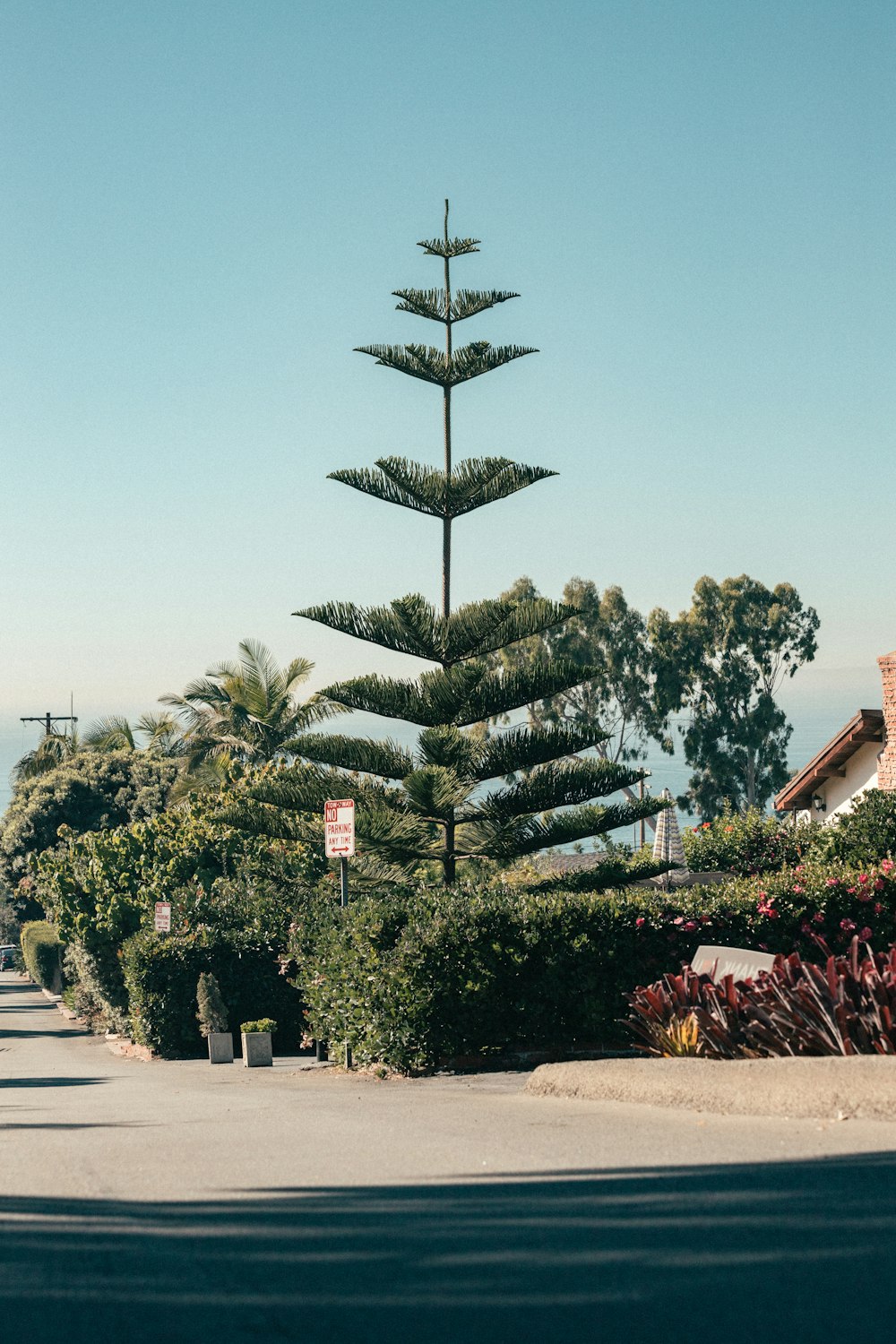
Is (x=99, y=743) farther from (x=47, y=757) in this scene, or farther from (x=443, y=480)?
(x=443, y=480)

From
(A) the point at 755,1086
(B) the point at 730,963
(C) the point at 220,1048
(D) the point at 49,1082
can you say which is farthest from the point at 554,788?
(A) the point at 755,1086

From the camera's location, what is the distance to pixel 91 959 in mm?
29844

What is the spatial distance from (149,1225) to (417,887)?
13.5 metres

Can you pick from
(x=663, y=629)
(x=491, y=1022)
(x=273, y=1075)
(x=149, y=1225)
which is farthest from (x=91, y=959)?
(x=663, y=629)

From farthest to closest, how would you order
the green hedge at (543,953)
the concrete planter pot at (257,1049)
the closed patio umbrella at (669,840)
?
the closed patio umbrella at (669,840)
the concrete planter pot at (257,1049)
the green hedge at (543,953)

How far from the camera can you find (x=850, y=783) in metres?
26.7

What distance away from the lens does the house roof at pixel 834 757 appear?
79.9 ft

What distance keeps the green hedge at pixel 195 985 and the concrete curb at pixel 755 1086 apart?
13.8 m

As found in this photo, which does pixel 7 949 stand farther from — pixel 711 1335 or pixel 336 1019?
pixel 711 1335

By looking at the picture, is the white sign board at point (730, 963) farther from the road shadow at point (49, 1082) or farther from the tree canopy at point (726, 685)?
the tree canopy at point (726, 685)

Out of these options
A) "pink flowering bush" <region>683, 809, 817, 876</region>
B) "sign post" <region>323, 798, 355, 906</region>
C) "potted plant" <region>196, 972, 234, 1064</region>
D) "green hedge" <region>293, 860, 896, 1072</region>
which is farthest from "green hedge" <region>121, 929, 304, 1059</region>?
"green hedge" <region>293, 860, 896, 1072</region>

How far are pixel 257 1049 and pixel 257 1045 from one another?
0.06m

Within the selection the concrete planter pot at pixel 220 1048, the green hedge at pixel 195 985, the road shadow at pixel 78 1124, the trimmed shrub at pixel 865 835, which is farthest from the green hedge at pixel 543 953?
the green hedge at pixel 195 985

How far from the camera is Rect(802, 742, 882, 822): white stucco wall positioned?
25.4 meters
